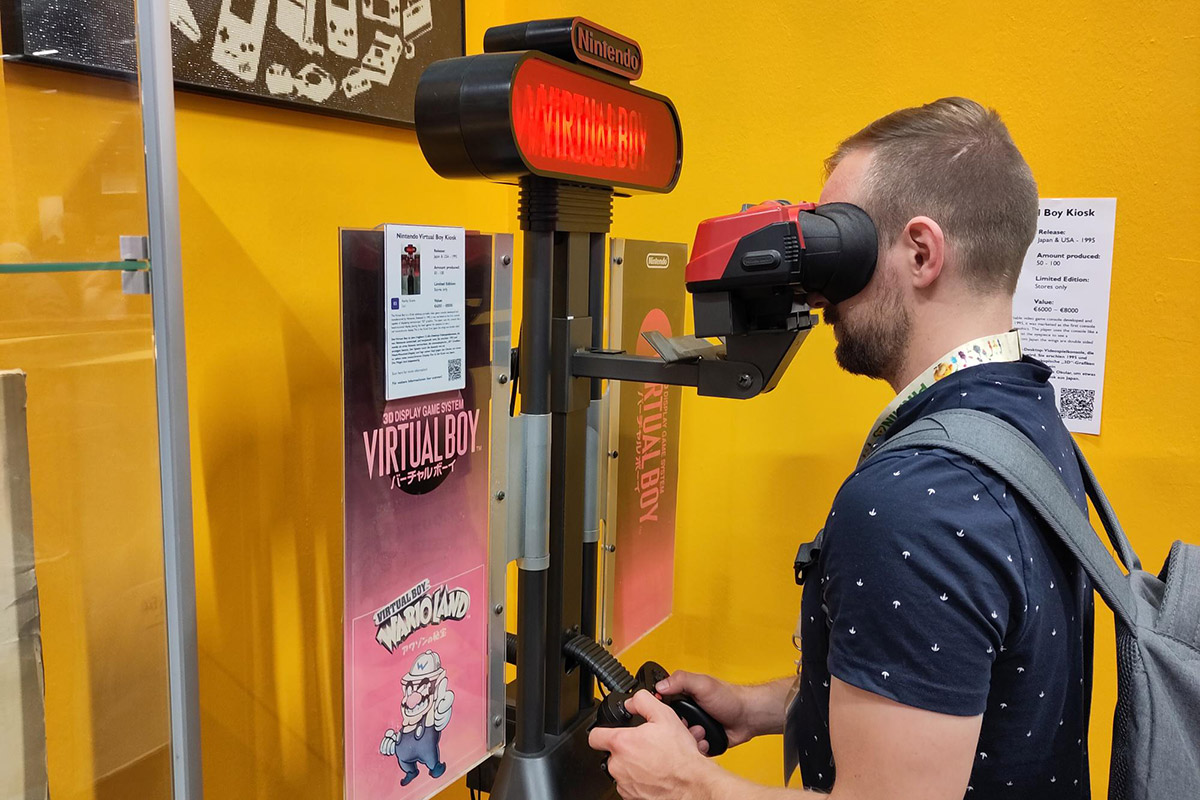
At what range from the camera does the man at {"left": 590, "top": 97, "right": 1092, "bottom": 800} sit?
79cm

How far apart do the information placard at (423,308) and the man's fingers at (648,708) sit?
0.46 meters

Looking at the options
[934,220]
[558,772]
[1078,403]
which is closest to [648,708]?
[558,772]

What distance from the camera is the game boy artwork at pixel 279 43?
0.84m

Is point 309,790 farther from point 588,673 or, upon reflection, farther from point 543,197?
point 543,197

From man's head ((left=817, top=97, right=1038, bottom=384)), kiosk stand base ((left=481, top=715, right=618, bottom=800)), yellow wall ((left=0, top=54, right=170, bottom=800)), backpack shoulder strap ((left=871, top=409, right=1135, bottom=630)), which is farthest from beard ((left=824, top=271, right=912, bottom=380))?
yellow wall ((left=0, top=54, right=170, bottom=800))

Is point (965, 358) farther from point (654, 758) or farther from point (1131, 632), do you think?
point (654, 758)

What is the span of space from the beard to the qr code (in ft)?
2.27

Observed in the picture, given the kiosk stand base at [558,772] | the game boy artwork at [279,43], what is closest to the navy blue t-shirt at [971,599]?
the kiosk stand base at [558,772]

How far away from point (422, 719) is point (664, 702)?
33cm

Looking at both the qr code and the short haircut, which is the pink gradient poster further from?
the qr code

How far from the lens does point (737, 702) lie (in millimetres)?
1273

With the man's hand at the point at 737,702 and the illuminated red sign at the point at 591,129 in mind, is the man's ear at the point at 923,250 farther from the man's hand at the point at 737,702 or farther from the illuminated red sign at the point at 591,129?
the man's hand at the point at 737,702

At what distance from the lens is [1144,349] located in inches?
57.9

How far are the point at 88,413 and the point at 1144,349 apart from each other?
155 centimetres
